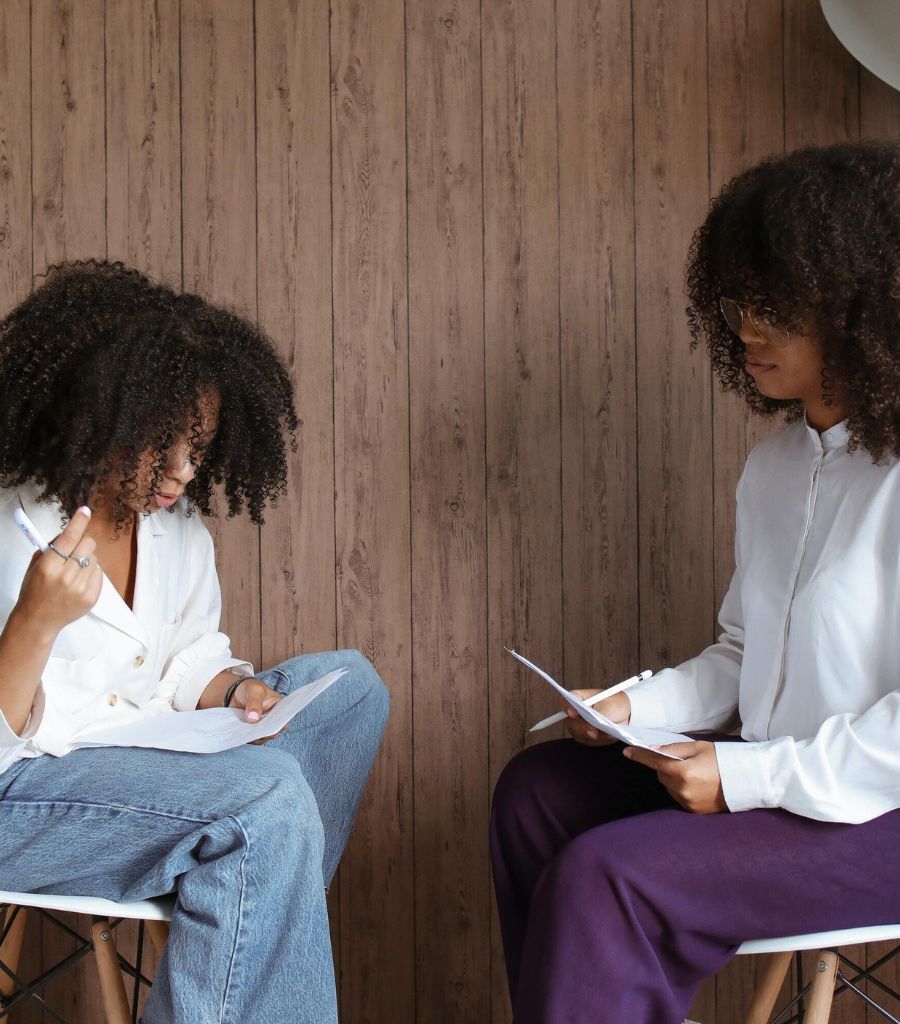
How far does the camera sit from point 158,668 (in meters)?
1.40

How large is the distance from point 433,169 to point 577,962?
1287 mm

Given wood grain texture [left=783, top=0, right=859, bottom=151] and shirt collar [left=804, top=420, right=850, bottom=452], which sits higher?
wood grain texture [left=783, top=0, right=859, bottom=151]

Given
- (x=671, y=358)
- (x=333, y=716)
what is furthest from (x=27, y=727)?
(x=671, y=358)

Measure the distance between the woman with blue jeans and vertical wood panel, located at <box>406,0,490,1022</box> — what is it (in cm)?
22

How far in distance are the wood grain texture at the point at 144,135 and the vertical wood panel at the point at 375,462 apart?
0.93ft

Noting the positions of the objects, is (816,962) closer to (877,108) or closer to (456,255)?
(456,255)

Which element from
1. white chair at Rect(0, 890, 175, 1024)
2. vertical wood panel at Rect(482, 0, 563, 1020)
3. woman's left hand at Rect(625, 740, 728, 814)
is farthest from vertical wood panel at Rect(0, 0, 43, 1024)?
woman's left hand at Rect(625, 740, 728, 814)

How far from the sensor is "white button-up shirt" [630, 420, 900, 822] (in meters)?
A: 1.07

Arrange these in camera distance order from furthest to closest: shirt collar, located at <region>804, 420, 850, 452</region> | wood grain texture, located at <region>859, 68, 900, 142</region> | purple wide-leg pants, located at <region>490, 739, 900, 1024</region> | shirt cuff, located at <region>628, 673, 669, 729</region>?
wood grain texture, located at <region>859, 68, 900, 142</region> → shirt cuff, located at <region>628, 673, 669, 729</region> → shirt collar, located at <region>804, 420, 850, 452</region> → purple wide-leg pants, located at <region>490, 739, 900, 1024</region>

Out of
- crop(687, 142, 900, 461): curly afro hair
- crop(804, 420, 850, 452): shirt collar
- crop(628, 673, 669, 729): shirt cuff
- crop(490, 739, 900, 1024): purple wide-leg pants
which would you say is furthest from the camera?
crop(628, 673, 669, 729): shirt cuff

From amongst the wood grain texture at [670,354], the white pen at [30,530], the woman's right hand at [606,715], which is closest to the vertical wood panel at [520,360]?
the wood grain texture at [670,354]

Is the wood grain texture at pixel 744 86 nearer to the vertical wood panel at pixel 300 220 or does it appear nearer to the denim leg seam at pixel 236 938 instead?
the vertical wood panel at pixel 300 220

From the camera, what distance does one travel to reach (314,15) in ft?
5.69

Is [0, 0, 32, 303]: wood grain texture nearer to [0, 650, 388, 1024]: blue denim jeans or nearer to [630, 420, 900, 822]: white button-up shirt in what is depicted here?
[0, 650, 388, 1024]: blue denim jeans
